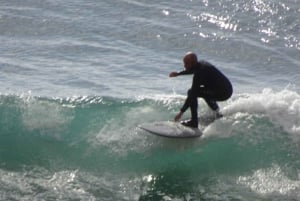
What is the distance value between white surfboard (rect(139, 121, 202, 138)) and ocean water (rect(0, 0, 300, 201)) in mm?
496

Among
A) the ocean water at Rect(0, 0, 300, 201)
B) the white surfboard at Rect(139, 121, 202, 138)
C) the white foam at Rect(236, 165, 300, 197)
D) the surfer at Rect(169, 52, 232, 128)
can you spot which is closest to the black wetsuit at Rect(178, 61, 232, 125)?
the surfer at Rect(169, 52, 232, 128)

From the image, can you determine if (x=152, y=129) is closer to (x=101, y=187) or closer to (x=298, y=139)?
(x=101, y=187)

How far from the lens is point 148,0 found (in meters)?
29.3

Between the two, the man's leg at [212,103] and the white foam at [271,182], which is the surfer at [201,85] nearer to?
the man's leg at [212,103]

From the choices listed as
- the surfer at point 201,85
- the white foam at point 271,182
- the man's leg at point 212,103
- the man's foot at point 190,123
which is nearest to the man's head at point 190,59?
the surfer at point 201,85

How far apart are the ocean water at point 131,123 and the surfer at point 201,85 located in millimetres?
793

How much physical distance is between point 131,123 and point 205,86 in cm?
233

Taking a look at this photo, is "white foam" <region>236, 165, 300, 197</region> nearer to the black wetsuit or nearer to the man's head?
the black wetsuit

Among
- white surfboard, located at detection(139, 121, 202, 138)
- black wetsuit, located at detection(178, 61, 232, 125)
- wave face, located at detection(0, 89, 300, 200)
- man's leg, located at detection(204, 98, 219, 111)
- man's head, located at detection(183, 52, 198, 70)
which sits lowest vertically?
wave face, located at detection(0, 89, 300, 200)

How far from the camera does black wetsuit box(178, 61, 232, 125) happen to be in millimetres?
13547

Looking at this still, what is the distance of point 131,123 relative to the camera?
50.4ft

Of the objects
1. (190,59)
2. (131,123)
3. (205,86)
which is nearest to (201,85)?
(205,86)

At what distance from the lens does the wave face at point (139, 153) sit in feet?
44.2

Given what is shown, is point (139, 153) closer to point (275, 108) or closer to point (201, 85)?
point (201, 85)
